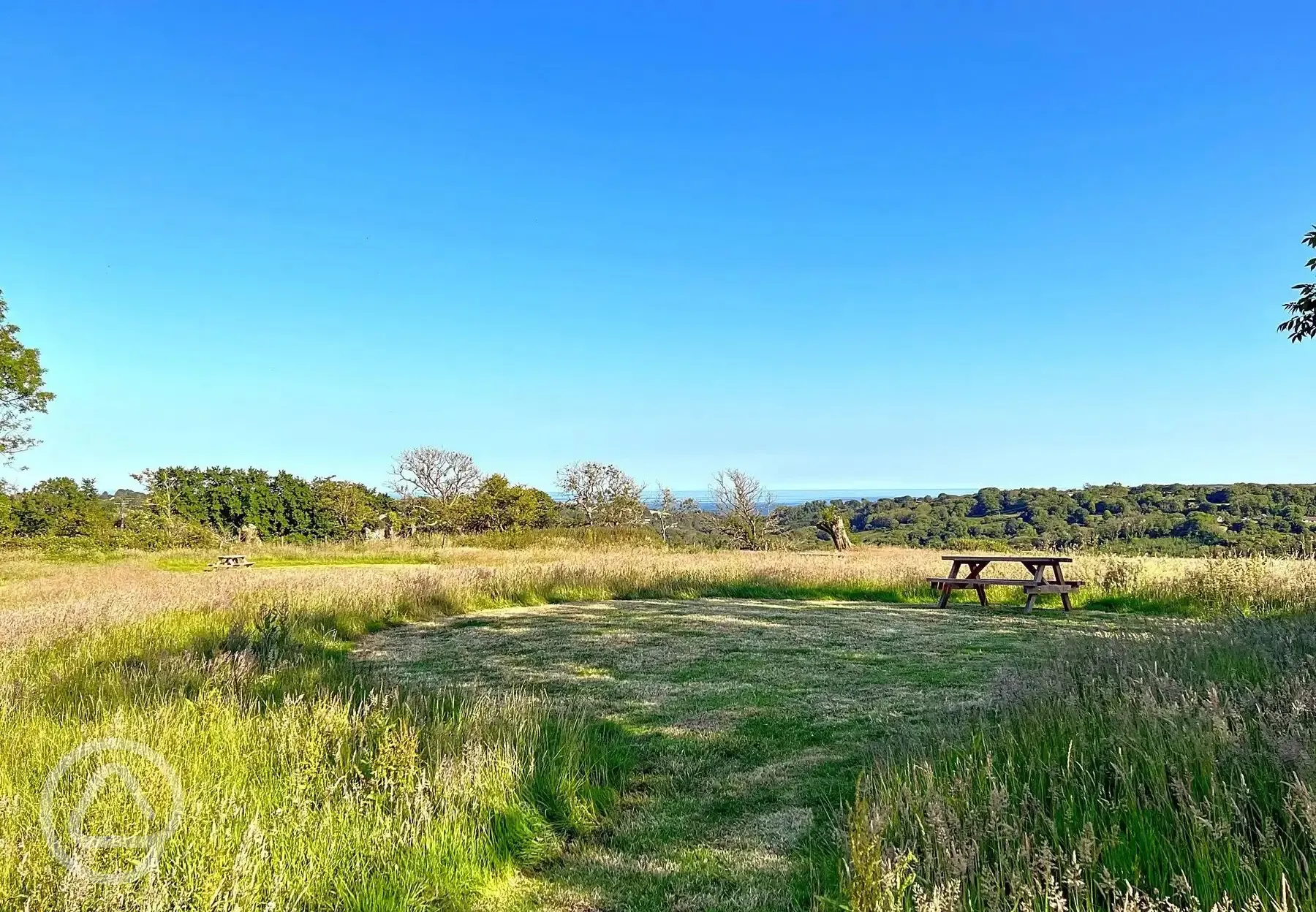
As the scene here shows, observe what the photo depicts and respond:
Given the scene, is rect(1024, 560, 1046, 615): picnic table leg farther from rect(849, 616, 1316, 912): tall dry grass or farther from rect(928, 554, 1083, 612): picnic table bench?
rect(849, 616, 1316, 912): tall dry grass

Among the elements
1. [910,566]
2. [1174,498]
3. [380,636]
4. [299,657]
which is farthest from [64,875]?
[1174,498]

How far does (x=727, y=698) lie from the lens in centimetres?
607

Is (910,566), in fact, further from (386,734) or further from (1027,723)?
(386,734)

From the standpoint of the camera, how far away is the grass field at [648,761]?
254 centimetres

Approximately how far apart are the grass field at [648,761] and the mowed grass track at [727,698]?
1.2 inches

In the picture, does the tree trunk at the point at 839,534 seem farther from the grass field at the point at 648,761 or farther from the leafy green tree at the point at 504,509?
the grass field at the point at 648,761

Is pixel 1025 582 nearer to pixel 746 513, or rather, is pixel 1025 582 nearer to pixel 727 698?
pixel 727 698

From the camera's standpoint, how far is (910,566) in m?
16.1

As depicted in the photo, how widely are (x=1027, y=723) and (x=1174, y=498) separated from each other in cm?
5127

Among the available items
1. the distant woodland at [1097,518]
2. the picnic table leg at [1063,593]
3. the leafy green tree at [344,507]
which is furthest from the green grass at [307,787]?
the leafy green tree at [344,507]

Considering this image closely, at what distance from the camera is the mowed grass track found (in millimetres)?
3074

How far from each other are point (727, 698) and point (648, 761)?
1678 mm

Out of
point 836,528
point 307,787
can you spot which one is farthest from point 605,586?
point 836,528

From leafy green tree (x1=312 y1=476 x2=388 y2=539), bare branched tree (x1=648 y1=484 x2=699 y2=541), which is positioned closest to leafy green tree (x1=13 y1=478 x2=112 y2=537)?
Result: leafy green tree (x1=312 y1=476 x2=388 y2=539)
